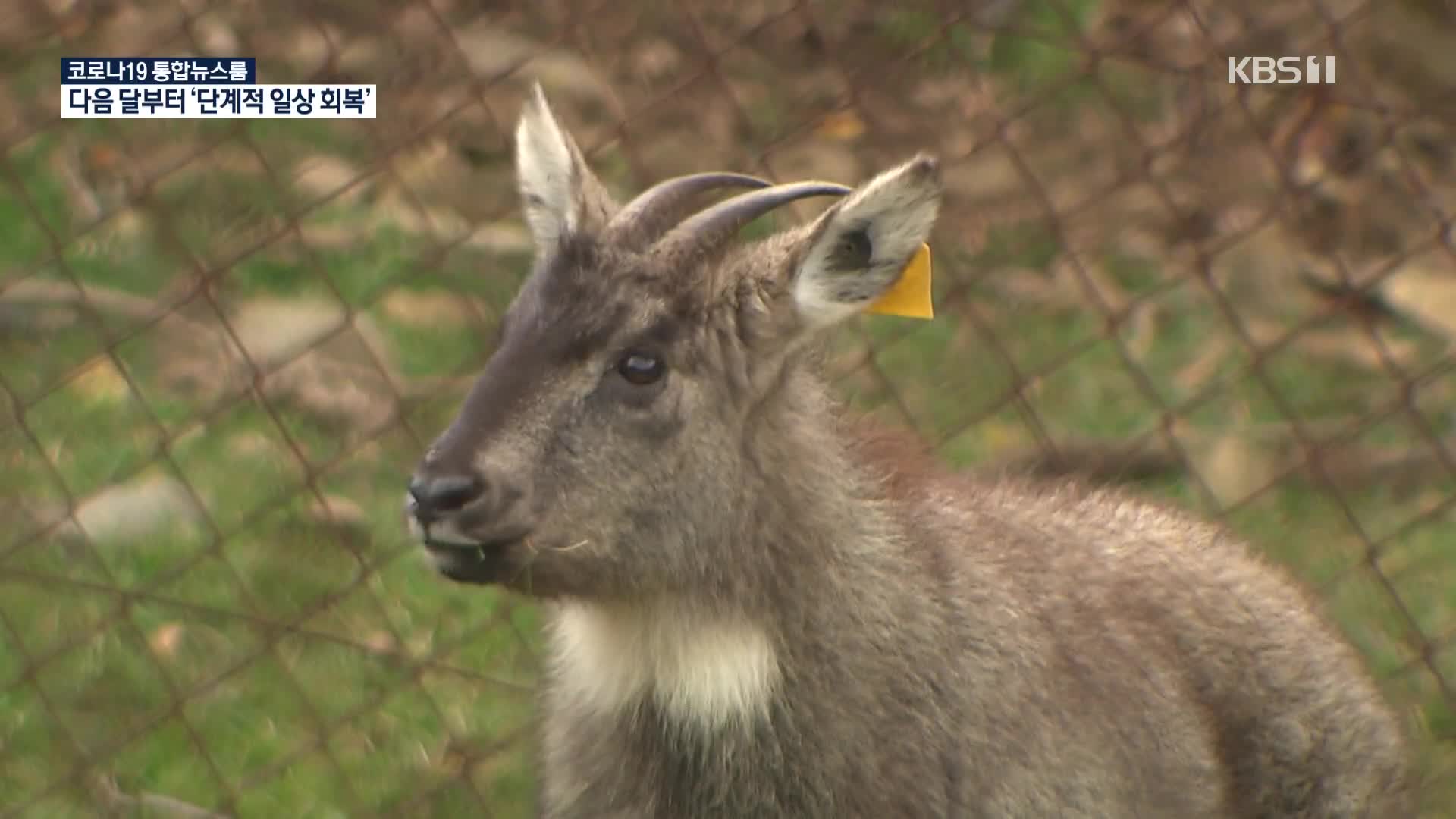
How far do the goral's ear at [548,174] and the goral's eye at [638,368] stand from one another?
0.38 m

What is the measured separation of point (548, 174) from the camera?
394 cm

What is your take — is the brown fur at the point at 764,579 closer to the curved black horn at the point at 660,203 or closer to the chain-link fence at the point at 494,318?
the curved black horn at the point at 660,203

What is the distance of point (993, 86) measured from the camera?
23.7 feet

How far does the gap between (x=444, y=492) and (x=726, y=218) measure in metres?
0.70

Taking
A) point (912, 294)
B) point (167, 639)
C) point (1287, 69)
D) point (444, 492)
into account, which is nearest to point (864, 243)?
point (912, 294)

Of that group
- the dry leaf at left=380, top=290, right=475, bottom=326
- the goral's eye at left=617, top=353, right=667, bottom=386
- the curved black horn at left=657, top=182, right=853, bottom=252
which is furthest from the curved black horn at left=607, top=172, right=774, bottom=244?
the dry leaf at left=380, top=290, right=475, bottom=326

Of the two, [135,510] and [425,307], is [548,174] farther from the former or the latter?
[425,307]

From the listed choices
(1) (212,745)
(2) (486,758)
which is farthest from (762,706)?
(1) (212,745)

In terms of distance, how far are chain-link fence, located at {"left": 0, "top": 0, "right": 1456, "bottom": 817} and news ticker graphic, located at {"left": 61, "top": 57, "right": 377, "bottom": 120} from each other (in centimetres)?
12

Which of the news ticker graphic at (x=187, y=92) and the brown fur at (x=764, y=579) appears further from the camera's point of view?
the news ticker graphic at (x=187, y=92)

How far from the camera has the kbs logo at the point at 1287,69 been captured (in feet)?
20.7

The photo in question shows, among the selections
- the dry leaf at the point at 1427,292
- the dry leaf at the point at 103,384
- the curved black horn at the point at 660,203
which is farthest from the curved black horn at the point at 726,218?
the dry leaf at the point at 1427,292

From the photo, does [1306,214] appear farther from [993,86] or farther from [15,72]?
[15,72]

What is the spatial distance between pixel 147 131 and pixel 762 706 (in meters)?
4.06
